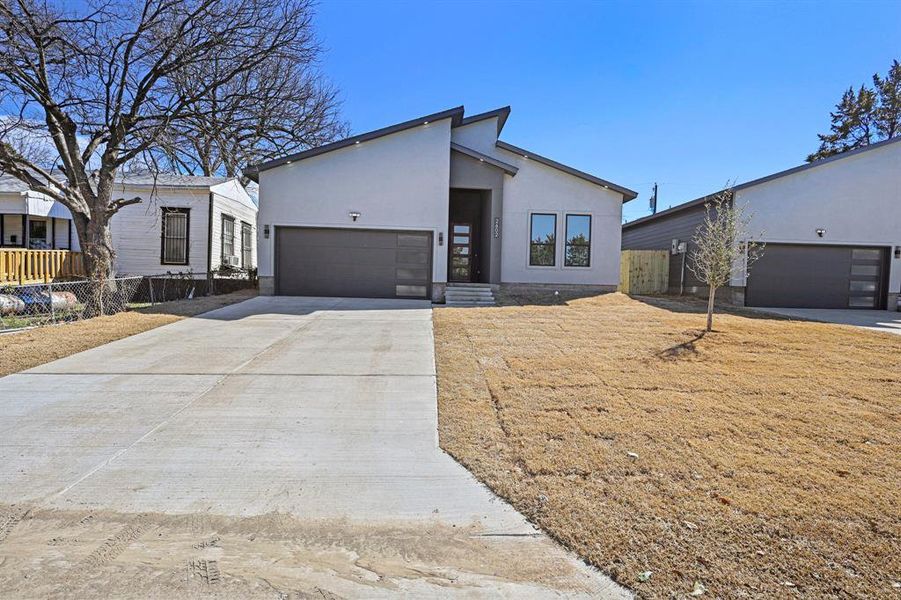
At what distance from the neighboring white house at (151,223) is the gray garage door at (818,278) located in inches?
741

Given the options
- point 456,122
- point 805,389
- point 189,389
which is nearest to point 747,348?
point 805,389

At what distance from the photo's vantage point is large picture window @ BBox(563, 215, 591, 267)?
52.7 feet

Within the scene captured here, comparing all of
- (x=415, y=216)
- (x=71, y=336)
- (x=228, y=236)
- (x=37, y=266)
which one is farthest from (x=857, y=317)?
(x=37, y=266)

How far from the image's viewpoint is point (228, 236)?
63.5 feet

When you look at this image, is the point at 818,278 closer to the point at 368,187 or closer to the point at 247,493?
the point at 368,187

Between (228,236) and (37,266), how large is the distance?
5.93 meters

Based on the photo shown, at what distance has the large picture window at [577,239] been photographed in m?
A: 16.1

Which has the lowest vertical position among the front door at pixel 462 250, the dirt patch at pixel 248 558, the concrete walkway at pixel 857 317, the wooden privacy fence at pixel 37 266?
the dirt patch at pixel 248 558

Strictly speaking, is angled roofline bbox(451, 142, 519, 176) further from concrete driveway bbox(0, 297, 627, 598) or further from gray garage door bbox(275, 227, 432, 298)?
concrete driveway bbox(0, 297, 627, 598)

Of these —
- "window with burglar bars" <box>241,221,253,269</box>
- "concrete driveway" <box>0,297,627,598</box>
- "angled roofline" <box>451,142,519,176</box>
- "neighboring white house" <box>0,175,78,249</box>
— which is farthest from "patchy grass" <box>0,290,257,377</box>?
"window with burglar bars" <box>241,221,253,269</box>

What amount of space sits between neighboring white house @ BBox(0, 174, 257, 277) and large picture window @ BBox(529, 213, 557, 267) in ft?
36.6

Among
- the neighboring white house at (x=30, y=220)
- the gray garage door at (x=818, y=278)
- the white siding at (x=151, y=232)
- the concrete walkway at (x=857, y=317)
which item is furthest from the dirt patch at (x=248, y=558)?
the neighboring white house at (x=30, y=220)

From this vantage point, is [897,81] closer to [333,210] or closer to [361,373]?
[333,210]

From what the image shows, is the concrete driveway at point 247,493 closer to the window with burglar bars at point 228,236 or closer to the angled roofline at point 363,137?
the angled roofline at point 363,137
